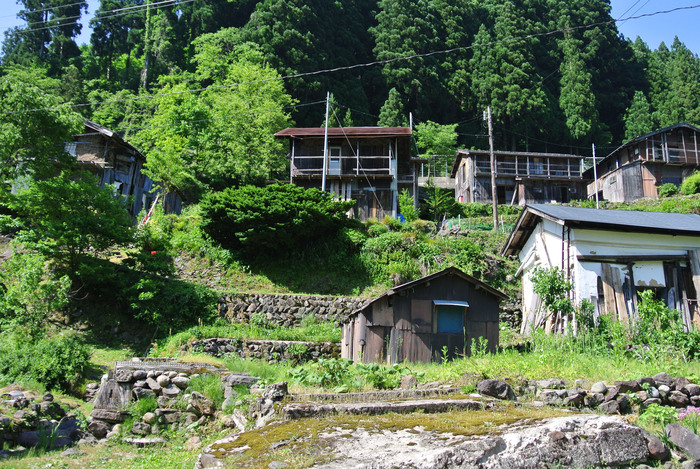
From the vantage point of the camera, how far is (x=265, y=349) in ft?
65.5

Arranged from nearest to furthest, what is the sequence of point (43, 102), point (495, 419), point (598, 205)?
1. point (495, 419)
2. point (43, 102)
3. point (598, 205)

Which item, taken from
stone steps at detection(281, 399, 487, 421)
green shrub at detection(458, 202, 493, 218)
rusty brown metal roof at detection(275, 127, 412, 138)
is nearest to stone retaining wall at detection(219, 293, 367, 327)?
rusty brown metal roof at detection(275, 127, 412, 138)

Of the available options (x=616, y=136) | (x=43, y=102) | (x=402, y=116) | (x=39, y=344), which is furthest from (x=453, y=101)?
(x=39, y=344)

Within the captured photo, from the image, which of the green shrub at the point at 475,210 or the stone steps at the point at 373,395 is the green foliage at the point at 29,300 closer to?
the stone steps at the point at 373,395

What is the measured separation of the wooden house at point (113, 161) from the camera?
34.1 metres

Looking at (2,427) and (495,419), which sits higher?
(495,419)

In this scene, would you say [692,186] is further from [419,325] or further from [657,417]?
[657,417]

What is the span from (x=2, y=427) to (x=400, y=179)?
3530 centimetres

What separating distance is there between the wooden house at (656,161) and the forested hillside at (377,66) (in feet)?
45.1

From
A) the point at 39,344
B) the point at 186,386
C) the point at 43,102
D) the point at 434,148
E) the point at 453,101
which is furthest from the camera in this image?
the point at 453,101

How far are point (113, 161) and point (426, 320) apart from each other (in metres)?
27.1

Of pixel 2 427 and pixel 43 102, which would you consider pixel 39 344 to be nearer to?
pixel 2 427

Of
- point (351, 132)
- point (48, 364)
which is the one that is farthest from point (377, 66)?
point (48, 364)

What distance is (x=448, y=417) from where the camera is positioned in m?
6.89
